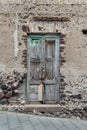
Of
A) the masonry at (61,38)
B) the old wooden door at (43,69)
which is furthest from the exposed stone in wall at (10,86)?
the old wooden door at (43,69)

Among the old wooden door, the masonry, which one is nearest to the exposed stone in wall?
the masonry

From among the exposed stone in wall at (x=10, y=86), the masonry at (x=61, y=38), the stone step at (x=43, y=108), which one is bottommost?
the stone step at (x=43, y=108)

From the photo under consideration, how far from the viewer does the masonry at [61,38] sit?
7.41m

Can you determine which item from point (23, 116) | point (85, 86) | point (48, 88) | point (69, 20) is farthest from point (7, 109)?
point (69, 20)

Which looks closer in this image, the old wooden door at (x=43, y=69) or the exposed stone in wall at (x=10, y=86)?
the exposed stone in wall at (x=10, y=86)

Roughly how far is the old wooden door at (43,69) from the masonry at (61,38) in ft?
0.50

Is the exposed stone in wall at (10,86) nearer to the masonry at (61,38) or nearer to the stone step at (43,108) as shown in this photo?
the masonry at (61,38)

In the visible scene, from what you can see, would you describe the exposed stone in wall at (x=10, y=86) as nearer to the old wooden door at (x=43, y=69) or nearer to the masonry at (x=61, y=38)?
the masonry at (x=61, y=38)

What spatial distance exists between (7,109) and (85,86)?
1866 mm

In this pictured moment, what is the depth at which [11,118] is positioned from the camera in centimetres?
681

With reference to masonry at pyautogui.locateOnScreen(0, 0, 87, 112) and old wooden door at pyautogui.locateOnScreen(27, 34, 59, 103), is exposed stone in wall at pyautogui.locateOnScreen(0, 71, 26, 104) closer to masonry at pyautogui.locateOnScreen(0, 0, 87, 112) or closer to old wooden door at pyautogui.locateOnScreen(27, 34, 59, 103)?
masonry at pyautogui.locateOnScreen(0, 0, 87, 112)

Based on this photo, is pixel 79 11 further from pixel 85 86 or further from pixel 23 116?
pixel 23 116

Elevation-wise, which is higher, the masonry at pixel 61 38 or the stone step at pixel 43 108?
the masonry at pixel 61 38

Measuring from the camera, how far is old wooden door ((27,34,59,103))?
7523 mm
